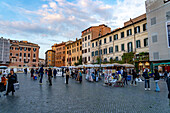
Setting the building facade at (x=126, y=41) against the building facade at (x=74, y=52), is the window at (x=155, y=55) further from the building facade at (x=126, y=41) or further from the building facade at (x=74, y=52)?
the building facade at (x=74, y=52)

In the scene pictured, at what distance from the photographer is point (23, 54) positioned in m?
63.8

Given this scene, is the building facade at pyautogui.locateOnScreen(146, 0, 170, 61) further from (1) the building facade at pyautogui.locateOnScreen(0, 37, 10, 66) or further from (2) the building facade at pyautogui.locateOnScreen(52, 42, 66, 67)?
(1) the building facade at pyautogui.locateOnScreen(0, 37, 10, 66)

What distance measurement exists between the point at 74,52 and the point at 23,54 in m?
24.7

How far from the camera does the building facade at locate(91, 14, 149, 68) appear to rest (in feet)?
101

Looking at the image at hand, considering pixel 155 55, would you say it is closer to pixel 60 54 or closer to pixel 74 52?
pixel 74 52

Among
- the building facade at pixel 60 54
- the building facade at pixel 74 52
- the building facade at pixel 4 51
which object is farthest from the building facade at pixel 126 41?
the building facade at pixel 4 51

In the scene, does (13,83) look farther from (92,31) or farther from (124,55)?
(92,31)

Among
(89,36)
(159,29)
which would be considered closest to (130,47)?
(159,29)

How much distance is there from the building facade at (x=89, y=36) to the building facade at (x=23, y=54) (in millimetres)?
27728

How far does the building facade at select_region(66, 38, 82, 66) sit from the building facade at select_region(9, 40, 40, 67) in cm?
1622

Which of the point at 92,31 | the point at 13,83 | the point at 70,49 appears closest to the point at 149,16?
the point at 92,31

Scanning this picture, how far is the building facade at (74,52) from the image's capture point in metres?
59.7

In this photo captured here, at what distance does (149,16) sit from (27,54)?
184ft

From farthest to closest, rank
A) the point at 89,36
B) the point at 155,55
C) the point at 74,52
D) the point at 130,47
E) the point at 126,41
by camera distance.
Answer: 1. the point at 74,52
2. the point at 89,36
3. the point at 126,41
4. the point at 130,47
5. the point at 155,55
